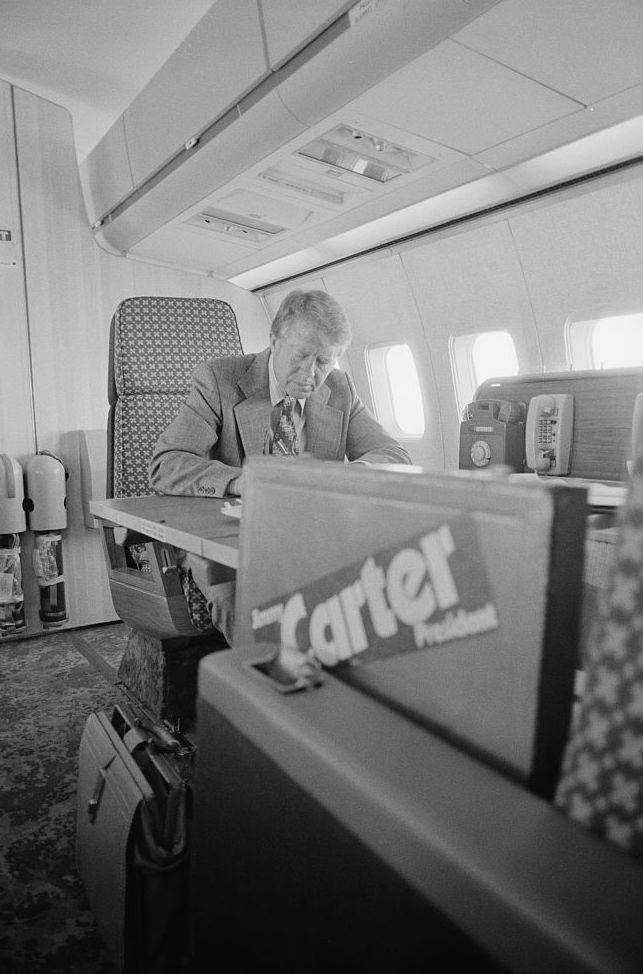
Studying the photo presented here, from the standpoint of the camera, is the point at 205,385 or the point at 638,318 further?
the point at 638,318

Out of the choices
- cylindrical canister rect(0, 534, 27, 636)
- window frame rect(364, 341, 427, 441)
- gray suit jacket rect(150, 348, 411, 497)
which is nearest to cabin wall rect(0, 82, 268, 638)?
cylindrical canister rect(0, 534, 27, 636)

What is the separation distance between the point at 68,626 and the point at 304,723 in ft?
15.1

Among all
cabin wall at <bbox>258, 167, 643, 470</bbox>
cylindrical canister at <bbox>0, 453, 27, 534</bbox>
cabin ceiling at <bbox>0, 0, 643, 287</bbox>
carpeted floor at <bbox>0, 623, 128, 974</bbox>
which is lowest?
carpeted floor at <bbox>0, 623, 128, 974</bbox>

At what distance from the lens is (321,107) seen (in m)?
3.09

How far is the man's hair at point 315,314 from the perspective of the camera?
2748 millimetres

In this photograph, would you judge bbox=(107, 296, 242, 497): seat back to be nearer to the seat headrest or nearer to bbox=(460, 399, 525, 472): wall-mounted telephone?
the seat headrest

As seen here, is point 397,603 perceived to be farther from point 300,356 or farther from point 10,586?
point 10,586

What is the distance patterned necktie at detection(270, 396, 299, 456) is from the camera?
2861 mm

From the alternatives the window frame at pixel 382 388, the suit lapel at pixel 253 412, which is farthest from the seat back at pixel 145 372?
the window frame at pixel 382 388

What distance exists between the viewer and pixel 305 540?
0.85 metres

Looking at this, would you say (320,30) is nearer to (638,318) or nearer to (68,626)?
(638,318)

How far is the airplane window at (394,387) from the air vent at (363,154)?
3.16 metres

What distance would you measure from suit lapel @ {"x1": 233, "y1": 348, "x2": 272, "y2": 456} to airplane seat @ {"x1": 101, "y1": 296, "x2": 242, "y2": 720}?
0.45m

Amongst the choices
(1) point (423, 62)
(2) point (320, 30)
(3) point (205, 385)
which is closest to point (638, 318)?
(1) point (423, 62)
